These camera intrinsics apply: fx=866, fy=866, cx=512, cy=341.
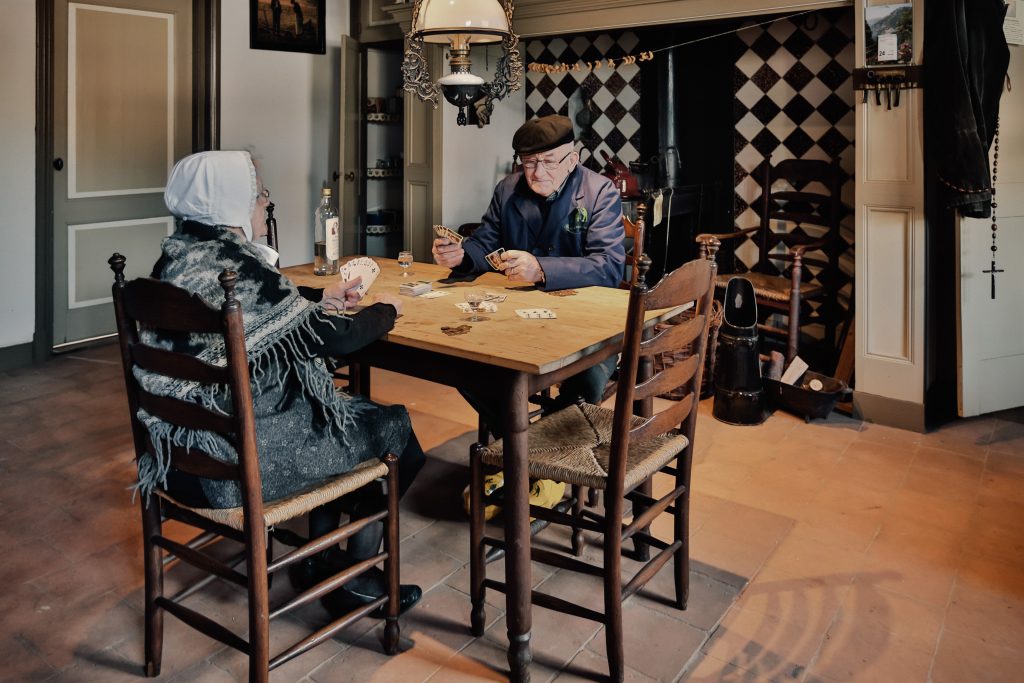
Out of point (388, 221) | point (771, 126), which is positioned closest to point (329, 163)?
point (388, 221)

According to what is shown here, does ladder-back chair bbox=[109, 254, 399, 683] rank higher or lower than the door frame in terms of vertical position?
lower

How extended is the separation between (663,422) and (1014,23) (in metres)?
2.89

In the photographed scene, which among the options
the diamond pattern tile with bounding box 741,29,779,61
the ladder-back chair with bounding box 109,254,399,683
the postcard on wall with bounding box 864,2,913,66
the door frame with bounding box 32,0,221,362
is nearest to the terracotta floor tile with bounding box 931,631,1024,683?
the ladder-back chair with bounding box 109,254,399,683

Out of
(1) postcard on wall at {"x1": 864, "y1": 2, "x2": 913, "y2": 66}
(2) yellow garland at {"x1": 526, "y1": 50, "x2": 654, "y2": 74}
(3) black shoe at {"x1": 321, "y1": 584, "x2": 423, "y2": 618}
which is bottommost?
(3) black shoe at {"x1": 321, "y1": 584, "x2": 423, "y2": 618}

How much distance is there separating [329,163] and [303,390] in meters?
4.60

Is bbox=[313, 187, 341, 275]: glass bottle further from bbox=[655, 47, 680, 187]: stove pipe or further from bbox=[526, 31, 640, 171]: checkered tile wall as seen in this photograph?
bbox=[526, 31, 640, 171]: checkered tile wall

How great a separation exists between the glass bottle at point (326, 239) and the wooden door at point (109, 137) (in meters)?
2.86

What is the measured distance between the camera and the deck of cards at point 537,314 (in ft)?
7.74

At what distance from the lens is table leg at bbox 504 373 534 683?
2004 mm

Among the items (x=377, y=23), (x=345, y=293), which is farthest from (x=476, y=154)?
(x=345, y=293)

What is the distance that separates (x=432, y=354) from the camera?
2.17 metres

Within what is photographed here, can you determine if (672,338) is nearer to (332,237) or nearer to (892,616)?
(892,616)

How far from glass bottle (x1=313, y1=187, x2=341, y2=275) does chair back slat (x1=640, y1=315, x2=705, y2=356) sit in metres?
1.31

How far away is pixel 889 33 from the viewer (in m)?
3.69
